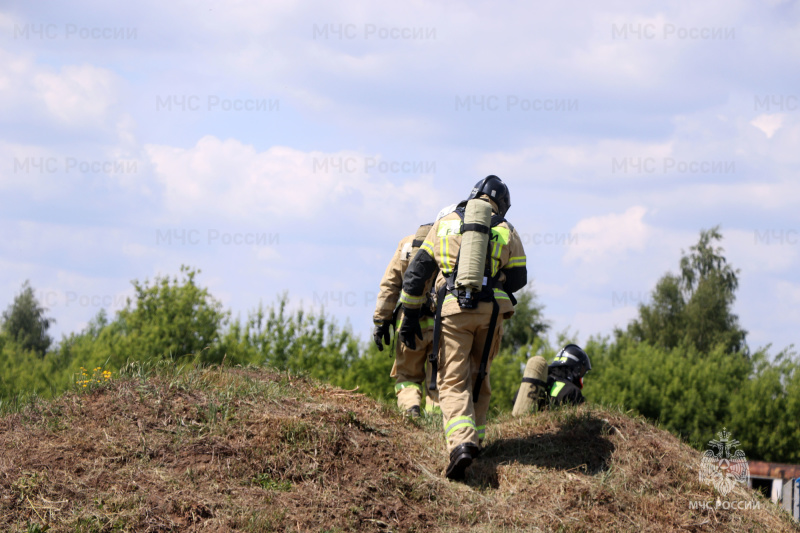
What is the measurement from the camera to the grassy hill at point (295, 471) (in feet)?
16.9

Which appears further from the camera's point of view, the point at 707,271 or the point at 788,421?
the point at 707,271

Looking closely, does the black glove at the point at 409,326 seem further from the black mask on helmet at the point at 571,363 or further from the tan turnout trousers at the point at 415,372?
the black mask on helmet at the point at 571,363

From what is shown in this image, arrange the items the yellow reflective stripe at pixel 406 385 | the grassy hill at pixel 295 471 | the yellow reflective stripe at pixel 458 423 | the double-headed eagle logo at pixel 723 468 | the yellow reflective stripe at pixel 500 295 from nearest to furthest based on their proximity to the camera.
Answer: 1. the grassy hill at pixel 295 471
2. the yellow reflective stripe at pixel 458 423
3. the yellow reflective stripe at pixel 500 295
4. the double-headed eagle logo at pixel 723 468
5. the yellow reflective stripe at pixel 406 385

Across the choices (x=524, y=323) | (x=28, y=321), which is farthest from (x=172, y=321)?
(x=28, y=321)

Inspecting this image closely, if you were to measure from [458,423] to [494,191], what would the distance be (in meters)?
2.10

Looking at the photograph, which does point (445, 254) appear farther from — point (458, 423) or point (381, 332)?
point (381, 332)

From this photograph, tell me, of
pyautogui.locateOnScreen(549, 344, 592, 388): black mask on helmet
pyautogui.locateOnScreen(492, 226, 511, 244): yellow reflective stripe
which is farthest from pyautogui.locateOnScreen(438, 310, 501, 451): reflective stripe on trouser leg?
pyautogui.locateOnScreen(549, 344, 592, 388): black mask on helmet

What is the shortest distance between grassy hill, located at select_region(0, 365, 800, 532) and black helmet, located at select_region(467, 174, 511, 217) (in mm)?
2176

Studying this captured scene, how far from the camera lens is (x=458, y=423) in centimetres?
614

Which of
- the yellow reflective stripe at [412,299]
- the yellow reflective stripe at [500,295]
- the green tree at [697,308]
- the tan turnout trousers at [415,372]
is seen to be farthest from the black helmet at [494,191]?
the green tree at [697,308]

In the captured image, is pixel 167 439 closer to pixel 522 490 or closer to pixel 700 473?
pixel 522 490

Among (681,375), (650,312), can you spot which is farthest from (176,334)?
(650,312)

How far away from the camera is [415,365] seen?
8.67 meters

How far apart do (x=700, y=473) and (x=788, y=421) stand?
87.1ft
